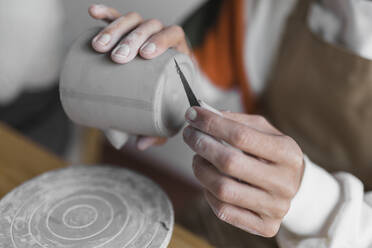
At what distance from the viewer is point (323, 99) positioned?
0.73 meters

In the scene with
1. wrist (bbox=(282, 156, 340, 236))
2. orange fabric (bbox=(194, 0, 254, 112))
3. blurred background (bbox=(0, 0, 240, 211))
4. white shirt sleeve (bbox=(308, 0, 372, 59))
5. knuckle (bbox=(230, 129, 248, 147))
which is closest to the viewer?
knuckle (bbox=(230, 129, 248, 147))

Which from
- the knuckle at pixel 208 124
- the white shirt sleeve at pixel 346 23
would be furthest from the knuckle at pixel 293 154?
the white shirt sleeve at pixel 346 23

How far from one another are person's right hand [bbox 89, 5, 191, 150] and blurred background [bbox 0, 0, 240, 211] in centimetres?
37

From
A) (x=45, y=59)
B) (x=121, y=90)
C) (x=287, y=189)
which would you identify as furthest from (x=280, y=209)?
(x=45, y=59)

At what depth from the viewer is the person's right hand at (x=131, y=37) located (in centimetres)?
49

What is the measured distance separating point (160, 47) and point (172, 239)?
0.29 metres

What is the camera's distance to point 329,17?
0.70m

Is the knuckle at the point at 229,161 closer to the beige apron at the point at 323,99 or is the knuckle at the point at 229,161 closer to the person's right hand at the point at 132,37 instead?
the person's right hand at the point at 132,37

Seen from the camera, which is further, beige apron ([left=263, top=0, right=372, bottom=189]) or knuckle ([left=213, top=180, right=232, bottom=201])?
beige apron ([left=263, top=0, right=372, bottom=189])

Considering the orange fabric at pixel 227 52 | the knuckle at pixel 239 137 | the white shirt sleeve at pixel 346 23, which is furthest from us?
the orange fabric at pixel 227 52

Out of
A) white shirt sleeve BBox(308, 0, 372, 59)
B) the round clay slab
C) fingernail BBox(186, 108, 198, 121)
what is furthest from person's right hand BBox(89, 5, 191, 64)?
white shirt sleeve BBox(308, 0, 372, 59)

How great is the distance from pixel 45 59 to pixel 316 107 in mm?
798

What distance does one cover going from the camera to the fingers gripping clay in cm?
48

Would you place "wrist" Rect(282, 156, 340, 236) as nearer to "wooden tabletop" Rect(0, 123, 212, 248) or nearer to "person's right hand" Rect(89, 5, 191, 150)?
"person's right hand" Rect(89, 5, 191, 150)
